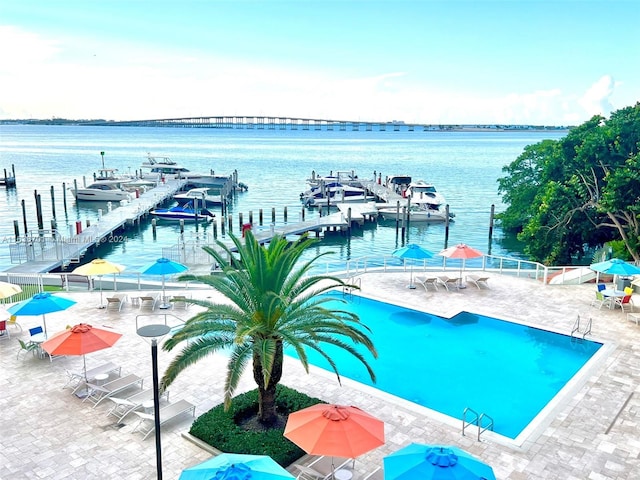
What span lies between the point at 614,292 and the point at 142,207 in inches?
1732

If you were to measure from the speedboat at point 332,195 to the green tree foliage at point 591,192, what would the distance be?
105 ft

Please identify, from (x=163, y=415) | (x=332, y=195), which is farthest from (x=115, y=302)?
(x=332, y=195)

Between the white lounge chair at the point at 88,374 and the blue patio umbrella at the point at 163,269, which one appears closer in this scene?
the white lounge chair at the point at 88,374

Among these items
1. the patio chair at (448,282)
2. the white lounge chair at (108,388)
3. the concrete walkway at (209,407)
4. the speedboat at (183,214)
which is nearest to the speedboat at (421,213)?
the speedboat at (183,214)

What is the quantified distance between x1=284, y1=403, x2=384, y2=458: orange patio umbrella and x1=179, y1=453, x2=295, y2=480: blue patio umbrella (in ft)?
3.77

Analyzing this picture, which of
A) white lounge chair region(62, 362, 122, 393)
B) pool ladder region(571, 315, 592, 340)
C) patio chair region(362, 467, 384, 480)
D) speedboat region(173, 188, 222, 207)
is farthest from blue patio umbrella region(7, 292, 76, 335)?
speedboat region(173, 188, 222, 207)

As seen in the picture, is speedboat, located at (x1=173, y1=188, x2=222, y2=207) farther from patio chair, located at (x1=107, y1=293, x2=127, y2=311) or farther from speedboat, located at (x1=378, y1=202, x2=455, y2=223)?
patio chair, located at (x1=107, y1=293, x2=127, y2=311)

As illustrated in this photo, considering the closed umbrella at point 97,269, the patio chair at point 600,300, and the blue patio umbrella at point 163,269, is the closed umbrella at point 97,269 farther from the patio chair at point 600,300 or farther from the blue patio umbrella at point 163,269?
the patio chair at point 600,300

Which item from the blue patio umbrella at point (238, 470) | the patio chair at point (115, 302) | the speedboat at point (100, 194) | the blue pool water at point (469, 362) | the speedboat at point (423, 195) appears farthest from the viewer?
the speedboat at point (100, 194)

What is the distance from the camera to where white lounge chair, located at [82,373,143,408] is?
1360cm

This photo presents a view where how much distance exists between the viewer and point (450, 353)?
1775 cm

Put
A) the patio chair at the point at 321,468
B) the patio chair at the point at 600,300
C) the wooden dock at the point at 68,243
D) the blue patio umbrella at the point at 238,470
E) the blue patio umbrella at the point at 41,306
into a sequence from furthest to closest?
1. the wooden dock at the point at 68,243
2. the patio chair at the point at 600,300
3. the blue patio umbrella at the point at 41,306
4. the patio chair at the point at 321,468
5. the blue patio umbrella at the point at 238,470

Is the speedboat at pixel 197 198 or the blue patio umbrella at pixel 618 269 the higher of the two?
the blue patio umbrella at pixel 618 269

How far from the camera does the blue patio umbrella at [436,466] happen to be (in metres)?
8.43
